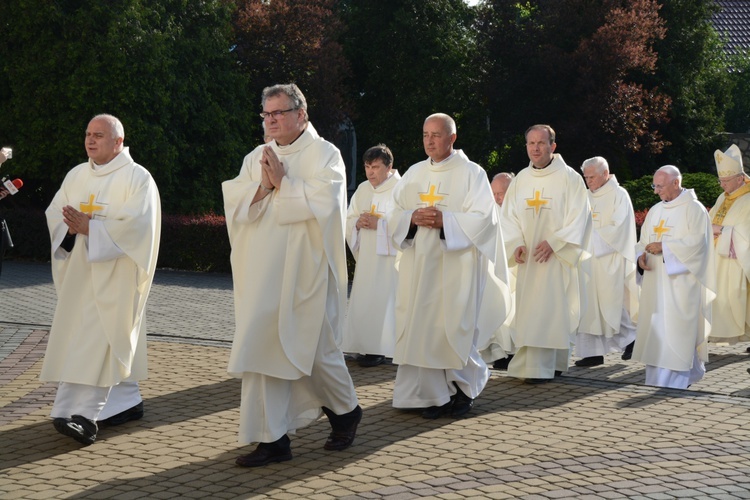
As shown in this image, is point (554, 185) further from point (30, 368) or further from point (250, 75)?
point (250, 75)

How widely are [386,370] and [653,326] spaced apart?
2.38 meters

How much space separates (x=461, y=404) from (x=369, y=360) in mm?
2424

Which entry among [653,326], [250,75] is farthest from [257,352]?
[250,75]

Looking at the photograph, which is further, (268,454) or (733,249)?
(733,249)

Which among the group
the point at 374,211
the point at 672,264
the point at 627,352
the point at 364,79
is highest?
the point at 364,79

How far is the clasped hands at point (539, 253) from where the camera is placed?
9680mm

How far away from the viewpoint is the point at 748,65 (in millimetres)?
34344

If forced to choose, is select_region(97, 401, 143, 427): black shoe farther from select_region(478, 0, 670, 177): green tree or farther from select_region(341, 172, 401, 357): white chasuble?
select_region(478, 0, 670, 177): green tree

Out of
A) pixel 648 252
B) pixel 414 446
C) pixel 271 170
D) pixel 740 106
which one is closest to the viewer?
pixel 271 170

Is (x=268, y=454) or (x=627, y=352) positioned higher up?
(x=627, y=352)

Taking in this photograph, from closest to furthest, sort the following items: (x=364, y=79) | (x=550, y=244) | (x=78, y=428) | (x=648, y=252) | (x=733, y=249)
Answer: (x=78, y=428)
(x=550, y=244)
(x=648, y=252)
(x=733, y=249)
(x=364, y=79)

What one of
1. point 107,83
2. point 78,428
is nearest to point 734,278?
point 78,428

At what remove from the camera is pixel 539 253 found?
9695 millimetres

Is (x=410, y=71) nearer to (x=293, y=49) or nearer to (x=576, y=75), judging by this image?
(x=293, y=49)
